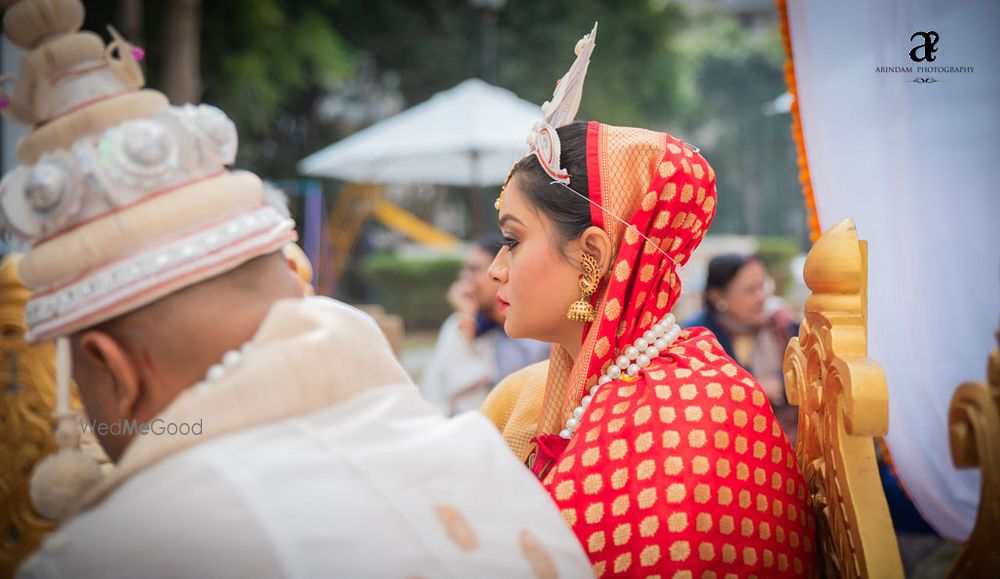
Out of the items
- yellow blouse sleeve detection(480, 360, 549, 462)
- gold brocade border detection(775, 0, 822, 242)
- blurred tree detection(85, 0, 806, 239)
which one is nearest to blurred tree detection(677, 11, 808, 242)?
blurred tree detection(85, 0, 806, 239)

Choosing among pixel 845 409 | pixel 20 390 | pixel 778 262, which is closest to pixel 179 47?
pixel 20 390

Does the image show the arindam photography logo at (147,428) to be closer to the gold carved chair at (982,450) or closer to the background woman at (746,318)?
the gold carved chair at (982,450)

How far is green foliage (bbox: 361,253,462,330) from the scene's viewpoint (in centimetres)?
1708

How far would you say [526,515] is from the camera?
1282 mm

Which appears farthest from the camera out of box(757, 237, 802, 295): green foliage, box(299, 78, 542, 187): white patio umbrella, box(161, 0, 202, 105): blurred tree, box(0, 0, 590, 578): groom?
box(757, 237, 802, 295): green foliage

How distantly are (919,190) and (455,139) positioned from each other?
21.2 ft

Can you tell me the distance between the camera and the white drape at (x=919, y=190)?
173 centimetres

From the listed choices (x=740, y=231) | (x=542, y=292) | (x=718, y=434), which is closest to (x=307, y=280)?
(x=542, y=292)

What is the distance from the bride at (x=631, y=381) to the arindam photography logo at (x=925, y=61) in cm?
50

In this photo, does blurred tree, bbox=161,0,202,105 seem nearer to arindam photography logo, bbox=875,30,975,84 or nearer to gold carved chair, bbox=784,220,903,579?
arindam photography logo, bbox=875,30,975,84

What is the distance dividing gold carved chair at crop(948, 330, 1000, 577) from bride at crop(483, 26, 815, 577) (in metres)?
0.47

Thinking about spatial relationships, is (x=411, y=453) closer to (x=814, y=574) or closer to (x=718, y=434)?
(x=718, y=434)

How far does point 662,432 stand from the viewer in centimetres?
175

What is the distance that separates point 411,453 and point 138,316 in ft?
1.51
